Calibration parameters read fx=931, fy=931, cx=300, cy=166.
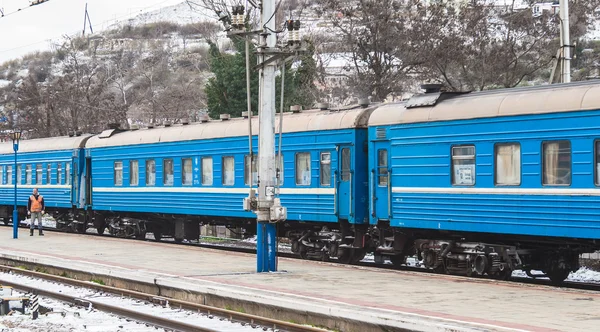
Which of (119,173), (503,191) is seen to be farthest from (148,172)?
(503,191)

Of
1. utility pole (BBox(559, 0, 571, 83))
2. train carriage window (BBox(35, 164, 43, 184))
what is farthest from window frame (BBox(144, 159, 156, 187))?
utility pole (BBox(559, 0, 571, 83))

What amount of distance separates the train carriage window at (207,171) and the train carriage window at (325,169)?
5468 mm

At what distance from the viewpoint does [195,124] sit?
28609 millimetres

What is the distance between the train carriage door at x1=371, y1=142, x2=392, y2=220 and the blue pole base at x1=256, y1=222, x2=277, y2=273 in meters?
3.03

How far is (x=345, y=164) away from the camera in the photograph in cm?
2156

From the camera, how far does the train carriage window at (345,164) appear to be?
21453 mm

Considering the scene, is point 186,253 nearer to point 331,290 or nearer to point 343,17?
point 331,290

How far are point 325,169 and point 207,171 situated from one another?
5938 millimetres

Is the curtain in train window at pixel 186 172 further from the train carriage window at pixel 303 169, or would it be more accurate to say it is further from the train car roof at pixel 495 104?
the train car roof at pixel 495 104

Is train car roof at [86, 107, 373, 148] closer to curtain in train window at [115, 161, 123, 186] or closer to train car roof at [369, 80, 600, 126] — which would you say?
curtain in train window at [115, 161, 123, 186]

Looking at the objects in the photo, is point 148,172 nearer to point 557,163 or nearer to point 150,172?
point 150,172

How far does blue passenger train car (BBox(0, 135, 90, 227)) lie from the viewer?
3522cm

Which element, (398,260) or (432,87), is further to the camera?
(398,260)

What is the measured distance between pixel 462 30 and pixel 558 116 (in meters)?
22.1
